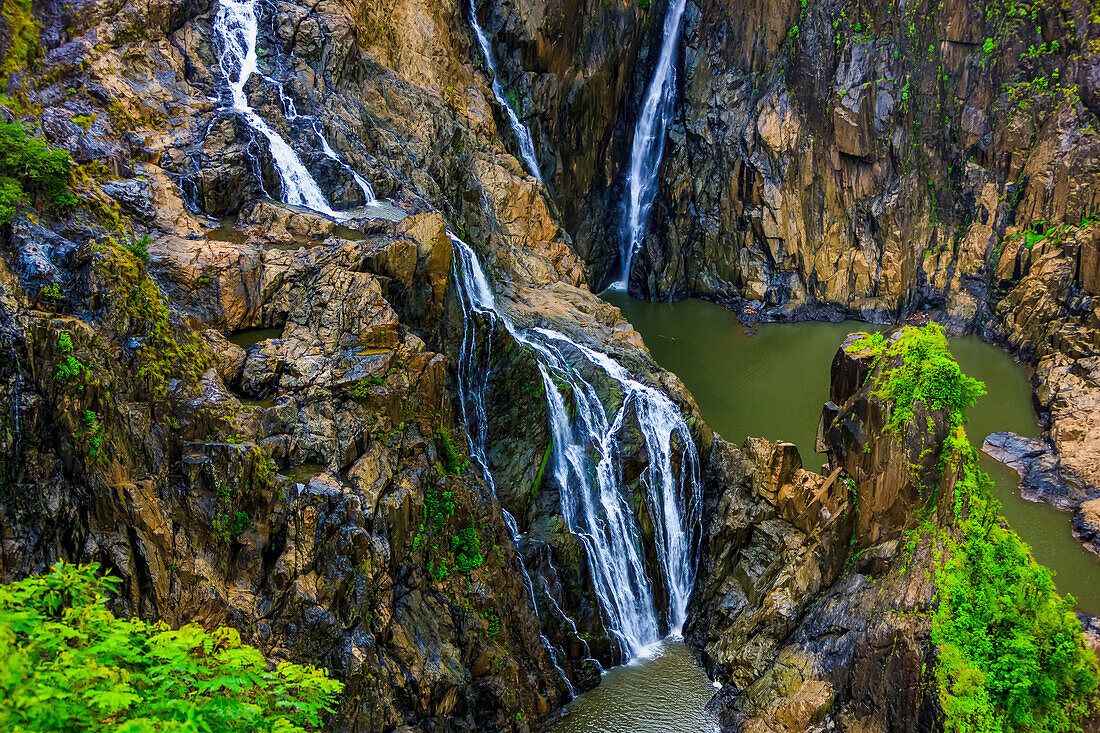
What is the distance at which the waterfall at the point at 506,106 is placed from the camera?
2472 centimetres

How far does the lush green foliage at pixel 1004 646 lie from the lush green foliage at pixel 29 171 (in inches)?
580

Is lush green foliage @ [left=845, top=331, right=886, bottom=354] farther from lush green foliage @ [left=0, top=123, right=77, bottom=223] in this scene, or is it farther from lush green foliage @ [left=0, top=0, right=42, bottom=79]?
lush green foliage @ [left=0, top=0, right=42, bottom=79]

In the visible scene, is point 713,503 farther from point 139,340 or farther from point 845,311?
point 845,311

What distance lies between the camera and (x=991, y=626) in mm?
11516

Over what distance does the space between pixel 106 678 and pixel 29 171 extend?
28.8 feet

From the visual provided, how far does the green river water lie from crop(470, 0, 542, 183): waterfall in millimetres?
8048

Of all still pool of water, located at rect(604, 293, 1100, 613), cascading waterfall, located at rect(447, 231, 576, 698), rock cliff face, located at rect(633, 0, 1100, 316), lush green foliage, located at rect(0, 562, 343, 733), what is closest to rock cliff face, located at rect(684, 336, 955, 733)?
cascading waterfall, located at rect(447, 231, 576, 698)

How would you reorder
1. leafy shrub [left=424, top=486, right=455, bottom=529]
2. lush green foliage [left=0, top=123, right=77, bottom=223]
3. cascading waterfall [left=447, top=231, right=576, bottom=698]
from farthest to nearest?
cascading waterfall [left=447, top=231, right=576, bottom=698], leafy shrub [left=424, top=486, right=455, bottom=529], lush green foliage [left=0, top=123, right=77, bottom=223]

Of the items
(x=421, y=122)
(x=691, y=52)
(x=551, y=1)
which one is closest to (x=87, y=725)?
(x=421, y=122)

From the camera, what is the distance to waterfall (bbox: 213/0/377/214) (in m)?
15.8

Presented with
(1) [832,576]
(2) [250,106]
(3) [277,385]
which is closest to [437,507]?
(3) [277,385]

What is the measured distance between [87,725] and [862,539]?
42.0 ft

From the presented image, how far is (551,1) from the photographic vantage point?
25641 millimetres

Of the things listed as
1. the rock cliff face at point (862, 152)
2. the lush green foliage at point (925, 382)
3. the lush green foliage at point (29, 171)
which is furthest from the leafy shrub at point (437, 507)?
the rock cliff face at point (862, 152)
